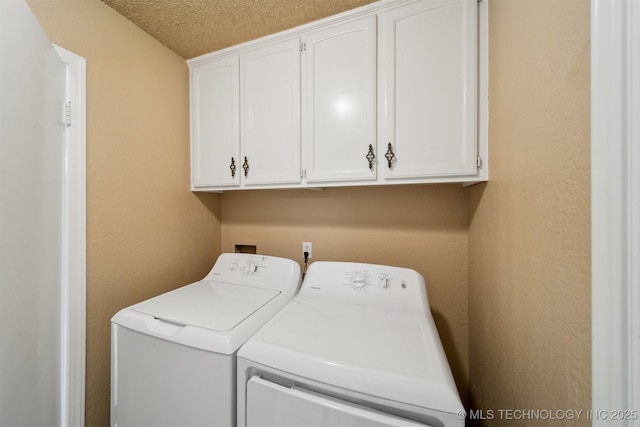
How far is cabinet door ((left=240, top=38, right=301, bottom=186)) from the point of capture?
4.22 ft

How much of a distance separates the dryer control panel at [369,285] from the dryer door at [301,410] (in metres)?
0.51

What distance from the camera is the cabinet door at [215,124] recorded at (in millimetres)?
1432

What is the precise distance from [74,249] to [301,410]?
1.18 metres

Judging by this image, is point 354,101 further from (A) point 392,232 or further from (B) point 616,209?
(B) point 616,209

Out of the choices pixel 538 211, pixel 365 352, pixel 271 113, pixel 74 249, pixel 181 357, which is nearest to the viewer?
pixel 538 211

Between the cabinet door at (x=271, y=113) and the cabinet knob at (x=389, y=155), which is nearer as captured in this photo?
the cabinet knob at (x=389, y=155)

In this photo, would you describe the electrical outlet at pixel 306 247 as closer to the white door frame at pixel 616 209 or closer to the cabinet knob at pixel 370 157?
the cabinet knob at pixel 370 157

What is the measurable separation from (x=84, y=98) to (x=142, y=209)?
0.58m

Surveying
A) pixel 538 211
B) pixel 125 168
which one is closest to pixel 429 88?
pixel 538 211

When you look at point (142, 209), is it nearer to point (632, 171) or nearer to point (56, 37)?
point (56, 37)

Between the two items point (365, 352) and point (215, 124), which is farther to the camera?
point (215, 124)

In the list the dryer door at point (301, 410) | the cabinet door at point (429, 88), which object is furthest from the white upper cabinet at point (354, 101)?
the dryer door at point (301, 410)

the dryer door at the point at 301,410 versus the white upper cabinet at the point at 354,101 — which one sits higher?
the white upper cabinet at the point at 354,101

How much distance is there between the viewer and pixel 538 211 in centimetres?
61
